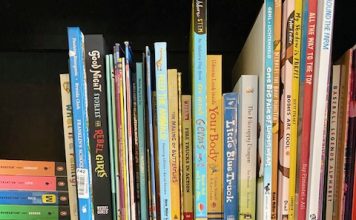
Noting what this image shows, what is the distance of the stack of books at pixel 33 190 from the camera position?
0.73 meters

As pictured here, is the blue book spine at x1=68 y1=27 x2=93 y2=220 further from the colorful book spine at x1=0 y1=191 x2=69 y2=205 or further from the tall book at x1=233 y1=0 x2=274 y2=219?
the tall book at x1=233 y1=0 x2=274 y2=219

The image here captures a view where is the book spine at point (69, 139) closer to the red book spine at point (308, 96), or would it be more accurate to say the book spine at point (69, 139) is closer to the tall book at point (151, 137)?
the tall book at point (151, 137)

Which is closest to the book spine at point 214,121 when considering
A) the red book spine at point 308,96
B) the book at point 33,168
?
the red book spine at point 308,96

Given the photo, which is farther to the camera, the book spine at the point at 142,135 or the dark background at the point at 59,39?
the dark background at the point at 59,39

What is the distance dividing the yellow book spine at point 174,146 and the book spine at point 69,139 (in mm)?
152

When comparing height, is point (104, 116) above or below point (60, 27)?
below

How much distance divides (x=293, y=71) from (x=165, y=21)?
0.31 meters

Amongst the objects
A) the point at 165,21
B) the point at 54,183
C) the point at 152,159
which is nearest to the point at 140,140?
the point at 152,159

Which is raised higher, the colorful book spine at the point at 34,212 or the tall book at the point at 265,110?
the tall book at the point at 265,110

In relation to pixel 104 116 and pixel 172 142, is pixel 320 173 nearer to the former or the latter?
pixel 172 142

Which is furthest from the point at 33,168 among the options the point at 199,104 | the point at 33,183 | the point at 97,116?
the point at 199,104

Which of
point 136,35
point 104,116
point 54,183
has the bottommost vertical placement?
point 54,183

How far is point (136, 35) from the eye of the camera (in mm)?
848

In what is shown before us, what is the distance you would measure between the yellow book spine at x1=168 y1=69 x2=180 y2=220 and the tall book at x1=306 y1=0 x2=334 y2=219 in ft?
0.60
